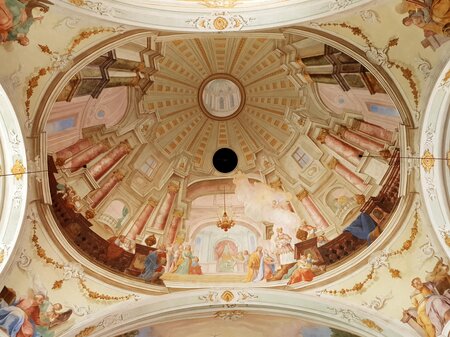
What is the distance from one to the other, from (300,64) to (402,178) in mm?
3416

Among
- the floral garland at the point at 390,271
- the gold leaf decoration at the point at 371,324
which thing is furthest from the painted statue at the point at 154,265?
the gold leaf decoration at the point at 371,324

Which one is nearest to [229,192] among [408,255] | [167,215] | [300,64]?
[167,215]

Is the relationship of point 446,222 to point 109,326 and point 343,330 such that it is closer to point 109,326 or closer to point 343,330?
point 343,330

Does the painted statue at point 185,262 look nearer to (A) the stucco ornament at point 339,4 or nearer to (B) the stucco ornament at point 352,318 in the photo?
(B) the stucco ornament at point 352,318

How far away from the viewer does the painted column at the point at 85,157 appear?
44.8ft

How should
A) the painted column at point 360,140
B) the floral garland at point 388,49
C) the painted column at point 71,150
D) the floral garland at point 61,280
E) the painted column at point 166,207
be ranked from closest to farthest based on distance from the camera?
the floral garland at point 388,49 → the floral garland at point 61,280 → the painted column at point 71,150 → the painted column at point 360,140 → the painted column at point 166,207

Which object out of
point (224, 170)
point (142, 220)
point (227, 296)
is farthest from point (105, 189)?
point (227, 296)

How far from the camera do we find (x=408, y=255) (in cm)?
1279

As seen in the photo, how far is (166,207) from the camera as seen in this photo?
1492 cm

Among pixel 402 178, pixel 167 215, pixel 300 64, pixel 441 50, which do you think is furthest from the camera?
pixel 167 215

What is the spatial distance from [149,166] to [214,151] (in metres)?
1.74

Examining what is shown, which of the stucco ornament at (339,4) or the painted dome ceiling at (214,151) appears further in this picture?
the painted dome ceiling at (214,151)

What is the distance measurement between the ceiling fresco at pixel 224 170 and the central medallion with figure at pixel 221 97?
6cm

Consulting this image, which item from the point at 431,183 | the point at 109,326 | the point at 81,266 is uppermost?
the point at 431,183
